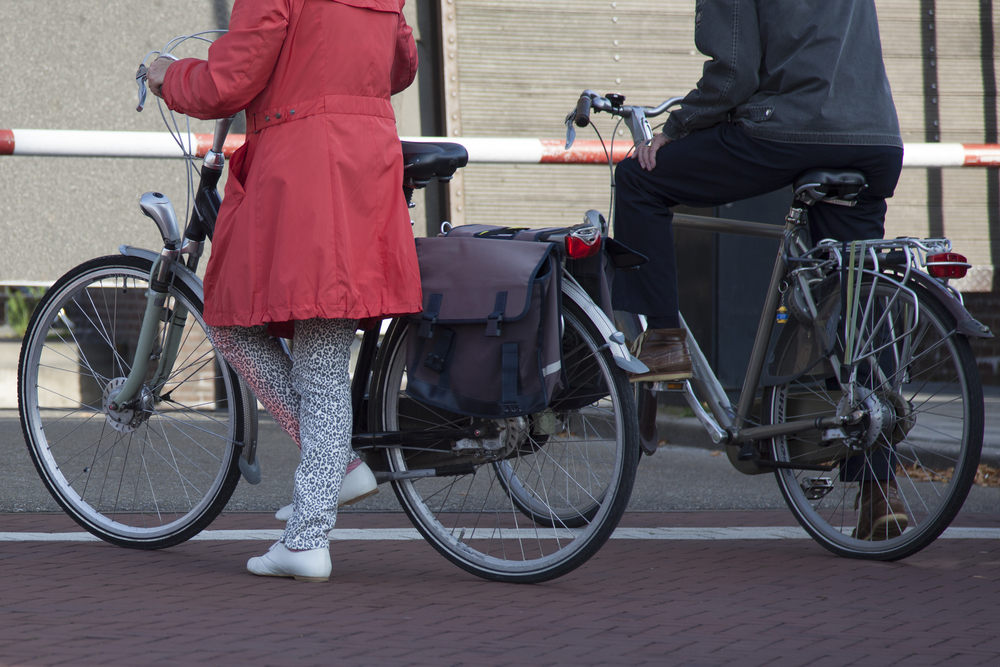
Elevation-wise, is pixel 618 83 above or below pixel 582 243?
above

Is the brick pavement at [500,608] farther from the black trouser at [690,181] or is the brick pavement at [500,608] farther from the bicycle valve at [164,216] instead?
the bicycle valve at [164,216]

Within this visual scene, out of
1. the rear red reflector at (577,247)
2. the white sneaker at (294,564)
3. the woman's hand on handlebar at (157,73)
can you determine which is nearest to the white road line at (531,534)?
the white sneaker at (294,564)

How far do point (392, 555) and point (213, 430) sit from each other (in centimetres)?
70

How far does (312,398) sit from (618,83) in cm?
416

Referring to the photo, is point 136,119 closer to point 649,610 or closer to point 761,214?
point 761,214

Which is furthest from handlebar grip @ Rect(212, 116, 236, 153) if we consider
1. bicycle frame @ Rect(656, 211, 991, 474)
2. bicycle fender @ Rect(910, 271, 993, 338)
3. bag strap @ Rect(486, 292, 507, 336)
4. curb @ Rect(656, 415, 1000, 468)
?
curb @ Rect(656, 415, 1000, 468)

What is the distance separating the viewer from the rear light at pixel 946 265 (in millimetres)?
3215

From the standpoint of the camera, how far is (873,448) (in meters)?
3.42

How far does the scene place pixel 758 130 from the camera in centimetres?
346

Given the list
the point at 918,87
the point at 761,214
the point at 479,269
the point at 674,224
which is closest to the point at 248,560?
the point at 479,269

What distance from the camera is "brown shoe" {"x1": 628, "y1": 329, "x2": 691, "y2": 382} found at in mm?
3279

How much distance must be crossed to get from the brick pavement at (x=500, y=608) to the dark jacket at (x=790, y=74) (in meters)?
1.26

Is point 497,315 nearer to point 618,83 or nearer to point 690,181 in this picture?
point 690,181

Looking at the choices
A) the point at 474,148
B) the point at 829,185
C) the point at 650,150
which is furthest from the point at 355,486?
the point at 474,148
